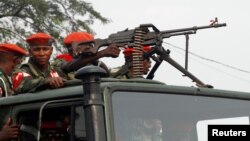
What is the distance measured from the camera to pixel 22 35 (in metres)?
15.6

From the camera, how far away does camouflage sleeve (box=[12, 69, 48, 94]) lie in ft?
13.6

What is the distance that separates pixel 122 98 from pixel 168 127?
0.36m

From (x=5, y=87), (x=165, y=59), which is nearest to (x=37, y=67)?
(x=5, y=87)

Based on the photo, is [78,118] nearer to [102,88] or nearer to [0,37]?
[102,88]

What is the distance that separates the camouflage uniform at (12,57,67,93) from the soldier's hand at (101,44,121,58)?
0.49 m

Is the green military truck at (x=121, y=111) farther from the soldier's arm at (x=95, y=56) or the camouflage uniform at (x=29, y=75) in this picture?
the soldier's arm at (x=95, y=56)

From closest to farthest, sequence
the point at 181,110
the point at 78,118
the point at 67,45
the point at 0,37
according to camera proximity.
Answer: the point at 78,118 < the point at 181,110 < the point at 67,45 < the point at 0,37

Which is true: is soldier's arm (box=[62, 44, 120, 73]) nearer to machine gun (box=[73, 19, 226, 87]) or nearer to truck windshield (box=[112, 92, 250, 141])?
machine gun (box=[73, 19, 226, 87])

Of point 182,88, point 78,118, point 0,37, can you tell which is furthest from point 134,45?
point 0,37

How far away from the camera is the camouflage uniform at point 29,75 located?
4.28 metres

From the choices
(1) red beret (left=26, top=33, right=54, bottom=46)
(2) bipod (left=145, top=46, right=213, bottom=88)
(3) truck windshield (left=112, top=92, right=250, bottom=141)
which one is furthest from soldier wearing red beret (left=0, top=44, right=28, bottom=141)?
(3) truck windshield (left=112, top=92, right=250, bottom=141)

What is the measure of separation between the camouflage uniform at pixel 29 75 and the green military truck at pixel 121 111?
14cm

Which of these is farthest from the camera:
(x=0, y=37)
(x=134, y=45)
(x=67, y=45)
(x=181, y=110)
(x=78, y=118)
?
(x=0, y=37)

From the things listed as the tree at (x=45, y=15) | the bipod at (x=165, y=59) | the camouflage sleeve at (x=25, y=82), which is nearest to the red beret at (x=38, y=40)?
the camouflage sleeve at (x=25, y=82)
